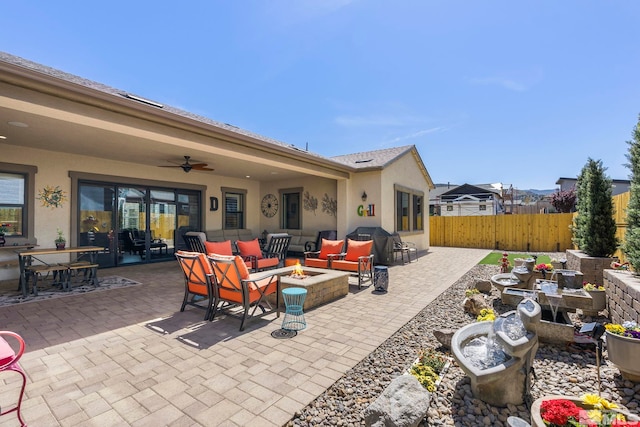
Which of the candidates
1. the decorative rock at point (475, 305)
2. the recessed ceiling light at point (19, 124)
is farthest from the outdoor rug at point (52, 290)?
the decorative rock at point (475, 305)

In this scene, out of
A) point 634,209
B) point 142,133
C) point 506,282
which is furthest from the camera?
point 506,282

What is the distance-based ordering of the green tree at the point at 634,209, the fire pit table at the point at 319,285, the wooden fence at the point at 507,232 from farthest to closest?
the wooden fence at the point at 507,232
the fire pit table at the point at 319,285
the green tree at the point at 634,209

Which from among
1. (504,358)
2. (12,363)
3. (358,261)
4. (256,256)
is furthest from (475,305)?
(12,363)

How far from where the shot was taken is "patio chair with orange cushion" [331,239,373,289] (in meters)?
6.43

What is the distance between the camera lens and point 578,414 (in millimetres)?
1541

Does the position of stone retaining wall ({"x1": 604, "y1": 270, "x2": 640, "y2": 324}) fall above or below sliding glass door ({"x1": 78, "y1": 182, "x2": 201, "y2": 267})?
below

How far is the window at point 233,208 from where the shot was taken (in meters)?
11.5

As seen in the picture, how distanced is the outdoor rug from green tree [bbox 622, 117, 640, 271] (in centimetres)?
884

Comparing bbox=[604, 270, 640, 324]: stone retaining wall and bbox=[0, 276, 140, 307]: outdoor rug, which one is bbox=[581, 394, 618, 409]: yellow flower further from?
bbox=[0, 276, 140, 307]: outdoor rug

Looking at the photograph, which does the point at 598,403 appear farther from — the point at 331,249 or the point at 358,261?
the point at 331,249

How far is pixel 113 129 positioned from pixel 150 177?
509 centimetres

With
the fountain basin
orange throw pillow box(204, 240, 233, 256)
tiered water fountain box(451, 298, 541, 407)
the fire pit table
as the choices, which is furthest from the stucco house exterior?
tiered water fountain box(451, 298, 541, 407)

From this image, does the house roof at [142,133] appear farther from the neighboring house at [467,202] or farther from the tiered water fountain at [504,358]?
the neighboring house at [467,202]

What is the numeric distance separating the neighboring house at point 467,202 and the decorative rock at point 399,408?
2850 cm
